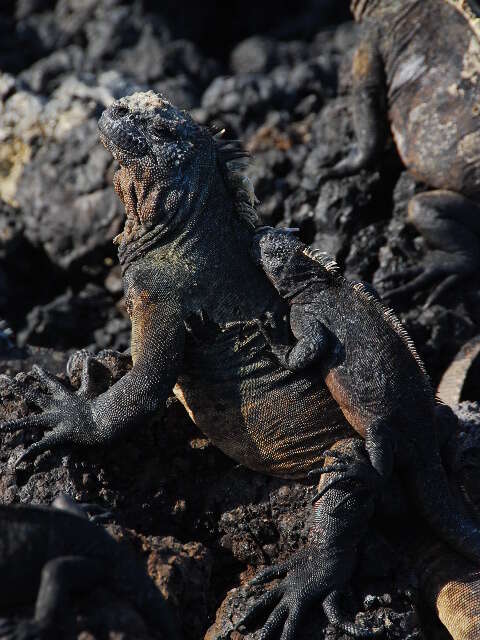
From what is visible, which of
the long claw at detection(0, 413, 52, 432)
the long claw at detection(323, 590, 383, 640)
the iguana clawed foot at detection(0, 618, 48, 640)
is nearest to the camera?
the iguana clawed foot at detection(0, 618, 48, 640)

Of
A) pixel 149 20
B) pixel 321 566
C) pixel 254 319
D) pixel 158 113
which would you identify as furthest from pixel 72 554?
pixel 149 20

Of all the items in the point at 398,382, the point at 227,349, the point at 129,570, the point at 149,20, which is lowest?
the point at 129,570

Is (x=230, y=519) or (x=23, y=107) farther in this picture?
(x=23, y=107)

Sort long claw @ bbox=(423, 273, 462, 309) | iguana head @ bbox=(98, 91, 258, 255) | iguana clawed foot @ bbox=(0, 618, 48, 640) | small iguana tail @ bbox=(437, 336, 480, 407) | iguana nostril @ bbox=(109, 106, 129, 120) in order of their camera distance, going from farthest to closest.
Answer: long claw @ bbox=(423, 273, 462, 309) < small iguana tail @ bbox=(437, 336, 480, 407) < iguana nostril @ bbox=(109, 106, 129, 120) < iguana head @ bbox=(98, 91, 258, 255) < iguana clawed foot @ bbox=(0, 618, 48, 640)

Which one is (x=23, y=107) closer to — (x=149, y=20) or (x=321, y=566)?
(x=149, y=20)

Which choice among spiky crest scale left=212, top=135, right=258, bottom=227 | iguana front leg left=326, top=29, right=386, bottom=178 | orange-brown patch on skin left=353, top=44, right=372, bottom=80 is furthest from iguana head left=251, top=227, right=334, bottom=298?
orange-brown patch on skin left=353, top=44, right=372, bottom=80

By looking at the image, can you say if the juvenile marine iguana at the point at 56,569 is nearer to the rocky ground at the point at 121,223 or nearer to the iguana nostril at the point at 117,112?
the rocky ground at the point at 121,223

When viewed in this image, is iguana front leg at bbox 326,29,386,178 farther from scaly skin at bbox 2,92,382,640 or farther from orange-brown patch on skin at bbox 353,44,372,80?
scaly skin at bbox 2,92,382,640
